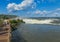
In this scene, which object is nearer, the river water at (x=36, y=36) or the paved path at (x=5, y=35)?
the paved path at (x=5, y=35)

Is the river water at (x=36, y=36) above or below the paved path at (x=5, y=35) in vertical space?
below

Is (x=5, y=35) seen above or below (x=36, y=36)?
above

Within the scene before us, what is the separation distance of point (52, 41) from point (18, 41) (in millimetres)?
4189

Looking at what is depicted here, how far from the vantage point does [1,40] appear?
12922 mm

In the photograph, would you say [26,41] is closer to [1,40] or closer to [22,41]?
[22,41]

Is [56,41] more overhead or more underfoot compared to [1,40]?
more underfoot

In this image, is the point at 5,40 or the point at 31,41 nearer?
the point at 5,40

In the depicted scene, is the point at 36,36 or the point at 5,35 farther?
the point at 36,36

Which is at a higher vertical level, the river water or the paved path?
the paved path

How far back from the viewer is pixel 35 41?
2139 cm

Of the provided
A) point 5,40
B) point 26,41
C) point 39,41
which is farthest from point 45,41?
point 5,40

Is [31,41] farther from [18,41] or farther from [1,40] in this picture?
[1,40]

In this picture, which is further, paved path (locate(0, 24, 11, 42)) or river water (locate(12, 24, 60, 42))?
river water (locate(12, 24, 60, 42))

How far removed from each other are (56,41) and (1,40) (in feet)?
33.6
